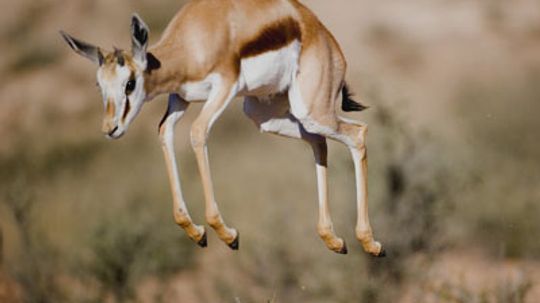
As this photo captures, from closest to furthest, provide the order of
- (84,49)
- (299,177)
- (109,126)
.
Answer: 1. (109,126)
2. (84,49)
3. (299,177)

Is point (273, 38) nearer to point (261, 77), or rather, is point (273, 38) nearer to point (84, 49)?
point (261, 77)

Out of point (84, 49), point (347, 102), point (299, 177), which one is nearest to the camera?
point (84, 49)

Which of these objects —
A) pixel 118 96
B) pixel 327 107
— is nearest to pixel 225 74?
pixel 118 96

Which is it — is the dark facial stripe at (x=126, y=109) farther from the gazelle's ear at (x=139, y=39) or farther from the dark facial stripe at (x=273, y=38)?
the dark facial stripe at (x=273, y=38)

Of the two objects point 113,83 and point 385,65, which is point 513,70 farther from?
point 113,83

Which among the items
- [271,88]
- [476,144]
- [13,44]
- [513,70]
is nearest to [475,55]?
[513,70]

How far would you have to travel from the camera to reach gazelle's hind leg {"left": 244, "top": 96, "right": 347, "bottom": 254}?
753 centimetres

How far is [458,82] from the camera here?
1097 inches

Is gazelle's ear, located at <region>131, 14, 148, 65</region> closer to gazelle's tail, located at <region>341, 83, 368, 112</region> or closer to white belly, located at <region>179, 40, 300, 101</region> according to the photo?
white belly, located at <region>179, 40, 300, 101</region>

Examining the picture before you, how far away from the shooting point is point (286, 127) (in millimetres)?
7637

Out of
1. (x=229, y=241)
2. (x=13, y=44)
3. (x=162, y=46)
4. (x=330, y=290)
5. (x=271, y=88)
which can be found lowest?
(x=13, y=44)

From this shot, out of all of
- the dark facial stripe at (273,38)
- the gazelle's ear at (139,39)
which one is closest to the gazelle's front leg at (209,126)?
the dark facial stripe at (273,38)

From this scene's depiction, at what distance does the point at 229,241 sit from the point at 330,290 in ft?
28.5

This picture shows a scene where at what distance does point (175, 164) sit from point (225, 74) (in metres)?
0.60
